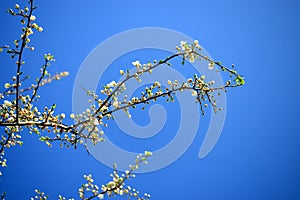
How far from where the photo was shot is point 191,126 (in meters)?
3.57

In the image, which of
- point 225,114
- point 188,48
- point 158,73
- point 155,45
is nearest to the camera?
point 188,48

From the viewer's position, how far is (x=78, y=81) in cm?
342

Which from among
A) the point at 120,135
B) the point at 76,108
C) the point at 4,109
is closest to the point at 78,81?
the point at 76,108

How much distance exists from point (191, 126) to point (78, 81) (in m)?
1.29

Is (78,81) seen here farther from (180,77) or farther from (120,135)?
(180,77)

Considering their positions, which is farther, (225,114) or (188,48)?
(225,114)

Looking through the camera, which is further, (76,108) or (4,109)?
(76,108)

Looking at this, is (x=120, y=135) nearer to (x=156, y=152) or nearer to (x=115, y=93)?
(x=156, y=152)

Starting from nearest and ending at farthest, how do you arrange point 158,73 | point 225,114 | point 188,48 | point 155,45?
1. point 188,48
2. point 158,73
3. point 155,45
4. point 225,114

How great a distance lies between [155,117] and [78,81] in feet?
2.90

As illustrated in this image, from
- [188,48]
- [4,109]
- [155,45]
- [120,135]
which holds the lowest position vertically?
[188,48]

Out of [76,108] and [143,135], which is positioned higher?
[76,108]

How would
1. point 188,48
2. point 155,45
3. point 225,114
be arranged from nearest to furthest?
point 188,48 → point 155,45 → point 225,114

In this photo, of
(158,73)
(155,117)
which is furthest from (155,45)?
(155,117)
